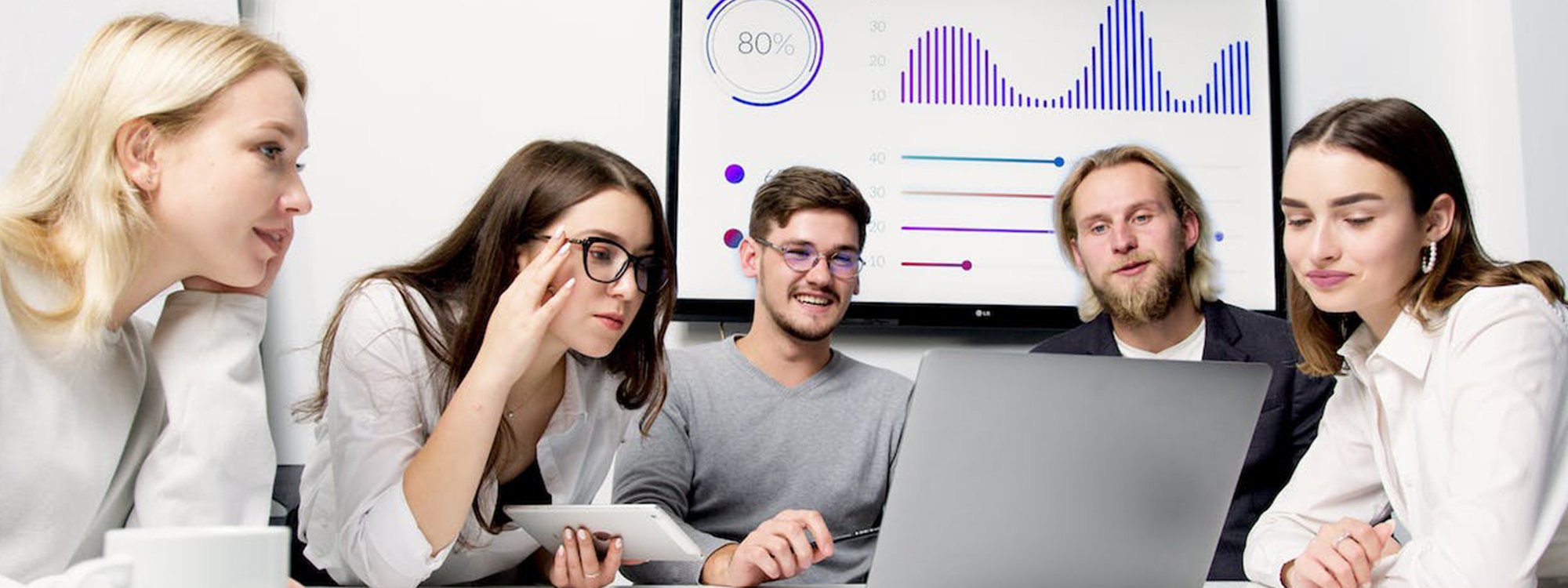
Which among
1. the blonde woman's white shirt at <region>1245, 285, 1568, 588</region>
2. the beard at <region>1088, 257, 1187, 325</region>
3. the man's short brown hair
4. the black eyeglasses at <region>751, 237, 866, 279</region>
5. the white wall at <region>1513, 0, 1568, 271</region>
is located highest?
the white wall at <region>1513, 0, 1568, 271</region>

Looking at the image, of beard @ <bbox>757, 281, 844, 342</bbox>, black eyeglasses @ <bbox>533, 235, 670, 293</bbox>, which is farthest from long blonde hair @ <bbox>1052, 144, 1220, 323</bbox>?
black eyeglasses @ <bbox>533, 235, 670, 293</bbox>

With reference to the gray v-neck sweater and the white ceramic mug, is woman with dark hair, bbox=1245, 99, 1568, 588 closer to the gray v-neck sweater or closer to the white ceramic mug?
the gray v-neck sweater

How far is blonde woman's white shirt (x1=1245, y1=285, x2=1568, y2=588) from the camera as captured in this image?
1.17m

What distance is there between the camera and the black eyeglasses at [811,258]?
2197 mm

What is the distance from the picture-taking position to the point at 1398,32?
2.84 metres

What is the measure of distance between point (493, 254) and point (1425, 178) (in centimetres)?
119

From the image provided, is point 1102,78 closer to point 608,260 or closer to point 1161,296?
point 1161,296

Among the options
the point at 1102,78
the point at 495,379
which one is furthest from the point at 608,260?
the point at 1102,78

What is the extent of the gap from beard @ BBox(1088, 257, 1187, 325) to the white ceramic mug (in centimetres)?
200

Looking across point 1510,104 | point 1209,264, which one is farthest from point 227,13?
point 1510,104

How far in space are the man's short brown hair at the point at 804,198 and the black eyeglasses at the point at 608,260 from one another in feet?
2.28

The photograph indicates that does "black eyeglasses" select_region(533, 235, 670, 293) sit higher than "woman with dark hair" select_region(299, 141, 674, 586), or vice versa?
"black eyeglasses" select_region(533, 235, 670, 293)

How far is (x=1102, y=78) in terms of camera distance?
268 centimetres

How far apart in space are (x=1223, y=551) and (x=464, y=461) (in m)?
1.39
